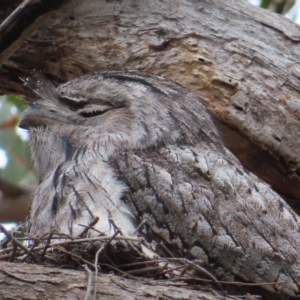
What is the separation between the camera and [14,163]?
287 inches

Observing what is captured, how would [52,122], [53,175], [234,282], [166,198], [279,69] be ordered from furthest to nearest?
1. [279,69]
2. [52,122]
3. [53,175]
4. [166,198]
5. [234,282]

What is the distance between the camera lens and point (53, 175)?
13.2 ft

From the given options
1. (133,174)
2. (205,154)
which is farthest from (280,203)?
(133,174)

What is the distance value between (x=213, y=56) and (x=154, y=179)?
1129mm

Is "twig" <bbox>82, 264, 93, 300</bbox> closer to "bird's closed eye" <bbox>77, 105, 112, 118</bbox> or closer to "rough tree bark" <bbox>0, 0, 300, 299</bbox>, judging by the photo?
"bird's closed eye" <bbox>77, 105, 112, 118</bbox>

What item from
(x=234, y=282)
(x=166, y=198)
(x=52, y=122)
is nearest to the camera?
(x=234, y=282)

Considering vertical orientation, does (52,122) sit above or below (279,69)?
below

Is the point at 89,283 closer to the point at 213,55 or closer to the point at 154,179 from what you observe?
the point at 154,179

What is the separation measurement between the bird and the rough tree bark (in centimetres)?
25

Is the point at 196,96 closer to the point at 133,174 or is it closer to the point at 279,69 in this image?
the point at 279,69


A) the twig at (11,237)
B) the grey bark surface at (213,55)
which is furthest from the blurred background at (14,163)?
the twig at (11,237)

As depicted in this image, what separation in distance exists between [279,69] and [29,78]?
4.40 ft

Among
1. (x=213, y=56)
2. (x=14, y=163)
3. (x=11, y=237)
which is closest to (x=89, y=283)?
(x=11, y=237)

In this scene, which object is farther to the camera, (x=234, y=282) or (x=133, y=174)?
(x=133, y=174)
